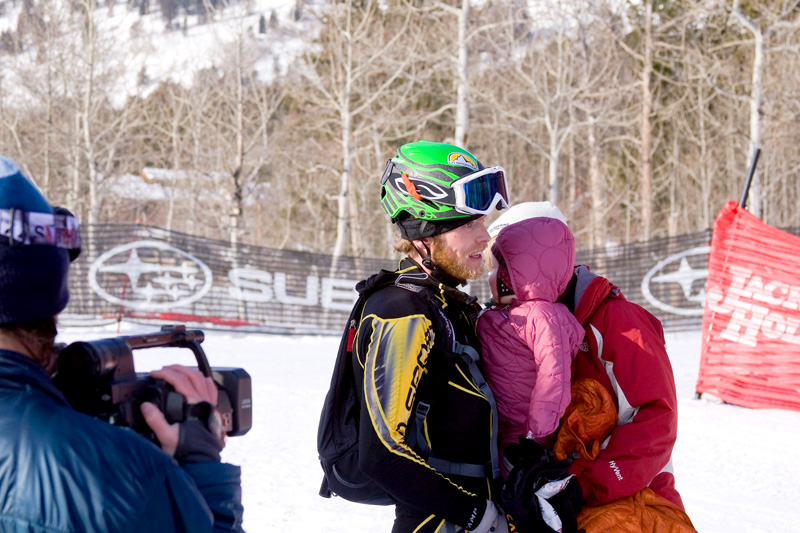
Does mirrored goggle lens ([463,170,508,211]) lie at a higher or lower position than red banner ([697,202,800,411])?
higher

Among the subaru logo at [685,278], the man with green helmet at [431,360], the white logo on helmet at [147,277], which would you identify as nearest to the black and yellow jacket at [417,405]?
the man with green helmet at [431,360]

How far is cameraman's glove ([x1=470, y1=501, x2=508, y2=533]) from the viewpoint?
7.16 ft

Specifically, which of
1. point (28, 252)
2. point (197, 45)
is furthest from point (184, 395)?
point (197, 45)

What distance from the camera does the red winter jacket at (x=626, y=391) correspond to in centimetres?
227

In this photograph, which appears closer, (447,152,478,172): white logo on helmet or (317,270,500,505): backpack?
(317,270,500,505): backpack

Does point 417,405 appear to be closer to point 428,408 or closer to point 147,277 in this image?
point 428,408

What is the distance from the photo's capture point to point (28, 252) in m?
1.24

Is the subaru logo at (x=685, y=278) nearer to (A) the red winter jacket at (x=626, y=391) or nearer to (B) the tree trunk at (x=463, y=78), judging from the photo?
(B) the tree trunk at (x=463, y=78)

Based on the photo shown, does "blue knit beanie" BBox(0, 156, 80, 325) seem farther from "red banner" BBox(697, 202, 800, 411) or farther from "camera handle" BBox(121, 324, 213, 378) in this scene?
"red banner" BBox(697, 202, 800, 411)

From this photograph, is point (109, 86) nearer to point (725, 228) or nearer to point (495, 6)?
point (495, 6)

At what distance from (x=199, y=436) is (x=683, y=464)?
5411 mm

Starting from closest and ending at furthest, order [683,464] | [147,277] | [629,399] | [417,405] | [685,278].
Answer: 1. [417,405]
2. [629,399]
3. [683,464]
4. [685,278]
5. [147,277]

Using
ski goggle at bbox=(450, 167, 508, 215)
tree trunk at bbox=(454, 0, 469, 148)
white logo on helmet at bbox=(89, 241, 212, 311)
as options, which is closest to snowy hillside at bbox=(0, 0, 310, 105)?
tree trunk at bbox=(454, 0, 469, 148)

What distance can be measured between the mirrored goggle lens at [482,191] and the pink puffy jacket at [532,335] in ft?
0.43
